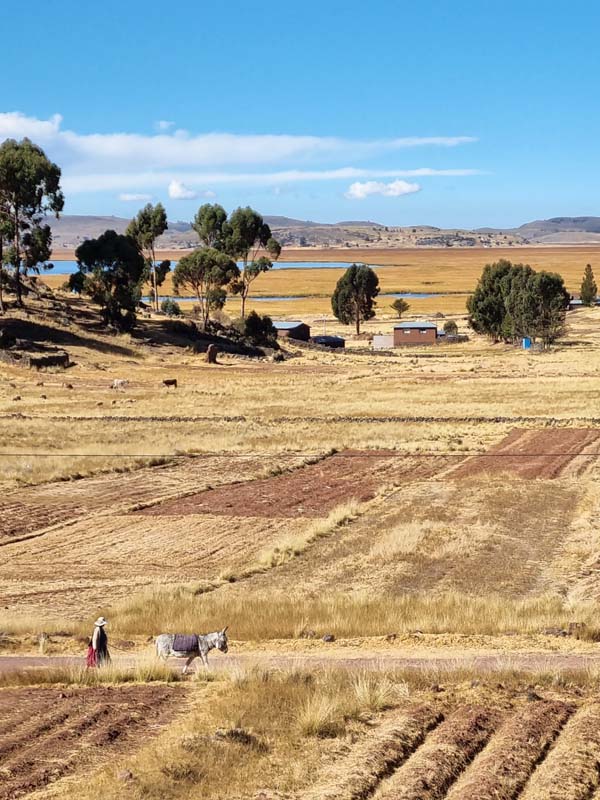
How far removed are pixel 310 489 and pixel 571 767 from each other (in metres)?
24.1

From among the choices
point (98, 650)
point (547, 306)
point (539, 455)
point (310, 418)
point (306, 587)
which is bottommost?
point (310, 418)

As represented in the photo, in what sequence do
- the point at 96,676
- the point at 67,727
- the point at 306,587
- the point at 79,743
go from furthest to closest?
the point at 306,587 → the point at 96,676 → the point at 67,727 → the point at 79,743

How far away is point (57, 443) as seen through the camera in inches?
1729

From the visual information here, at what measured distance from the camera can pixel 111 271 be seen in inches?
3287

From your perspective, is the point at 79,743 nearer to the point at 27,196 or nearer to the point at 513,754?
the point at 513,754

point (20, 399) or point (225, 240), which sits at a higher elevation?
point (225, 240)

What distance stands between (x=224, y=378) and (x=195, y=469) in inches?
1370

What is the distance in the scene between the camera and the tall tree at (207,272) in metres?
93.4

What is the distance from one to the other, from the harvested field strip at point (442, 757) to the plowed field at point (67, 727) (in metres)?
3.02

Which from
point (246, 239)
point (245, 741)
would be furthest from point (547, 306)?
point (245, 741)

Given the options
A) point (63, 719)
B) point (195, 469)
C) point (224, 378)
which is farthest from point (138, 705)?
point (224, 378)

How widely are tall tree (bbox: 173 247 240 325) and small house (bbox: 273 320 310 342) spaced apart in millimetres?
7596

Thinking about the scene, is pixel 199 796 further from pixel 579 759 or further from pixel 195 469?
pixel 195 469

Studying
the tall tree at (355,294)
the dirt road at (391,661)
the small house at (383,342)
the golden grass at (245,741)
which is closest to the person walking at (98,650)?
the dirt road at (391,661)
